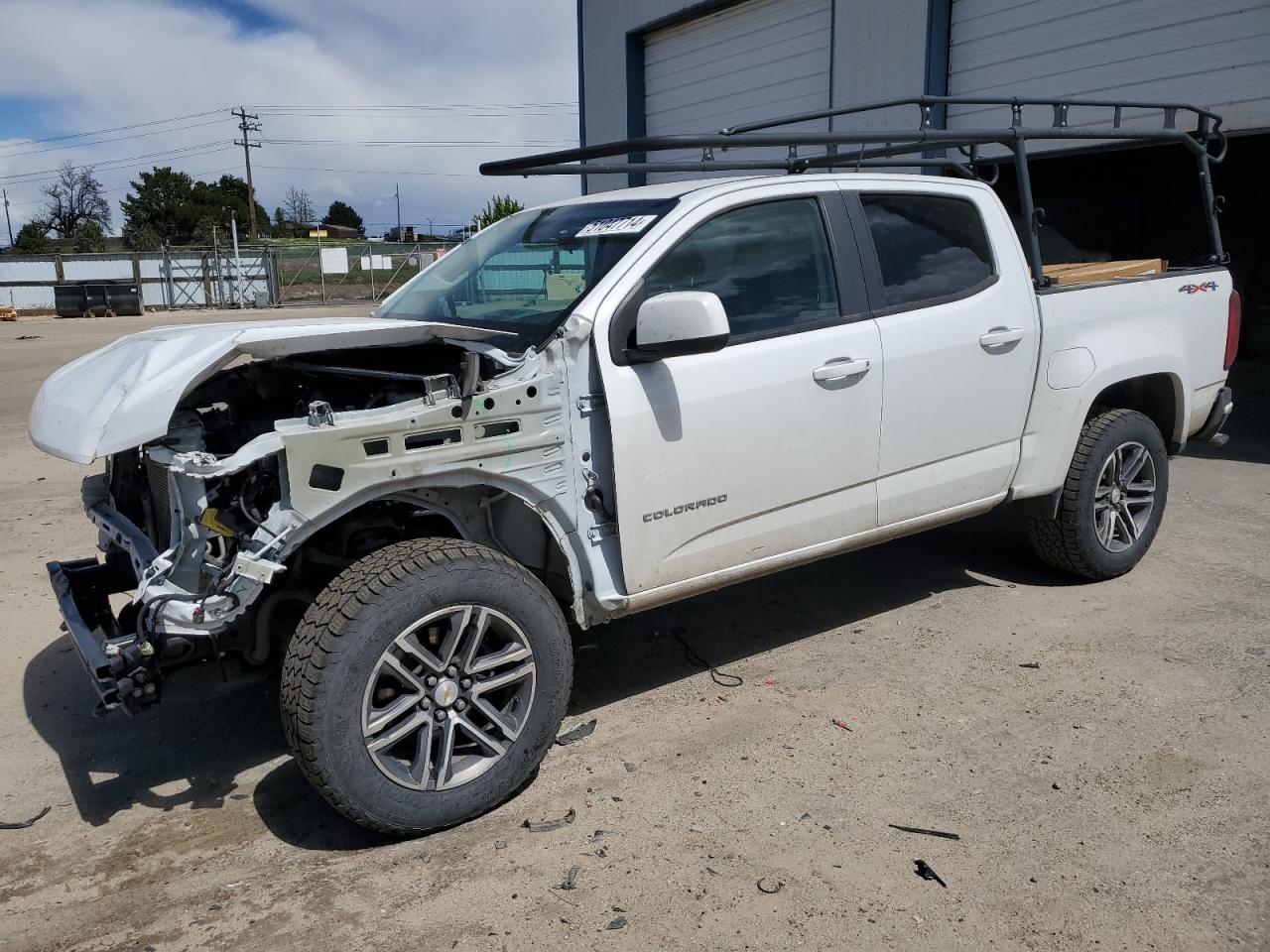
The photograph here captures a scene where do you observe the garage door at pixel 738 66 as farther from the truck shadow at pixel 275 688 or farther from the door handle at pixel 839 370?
the door handle at pixel 839 370

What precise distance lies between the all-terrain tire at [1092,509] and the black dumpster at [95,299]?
34232 millimetres

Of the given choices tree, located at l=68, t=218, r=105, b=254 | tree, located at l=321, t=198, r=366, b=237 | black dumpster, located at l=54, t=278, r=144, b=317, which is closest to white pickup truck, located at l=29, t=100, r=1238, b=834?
black dumpster, located at l=54, t=278, r=144, b=317

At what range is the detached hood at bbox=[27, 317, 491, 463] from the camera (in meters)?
2.96

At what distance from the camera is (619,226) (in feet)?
12.7

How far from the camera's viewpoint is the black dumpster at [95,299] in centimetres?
3259

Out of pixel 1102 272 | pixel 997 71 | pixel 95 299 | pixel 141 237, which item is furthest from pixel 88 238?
pixel 1102 272

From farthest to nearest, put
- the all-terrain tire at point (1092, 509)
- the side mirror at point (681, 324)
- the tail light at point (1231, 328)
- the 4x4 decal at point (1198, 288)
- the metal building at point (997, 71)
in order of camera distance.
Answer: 1. the metal building at point (997, 71)
2. the tail light at point (1231, 328)
3. the 4x4 decal at point (1198, 288)
4. the all-terrain tire at point (1092, 509)
5. the side mirror at point (681, 324)

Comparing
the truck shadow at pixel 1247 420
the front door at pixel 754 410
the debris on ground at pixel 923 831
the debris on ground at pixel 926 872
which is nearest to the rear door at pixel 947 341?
the front door at pixel 754 410

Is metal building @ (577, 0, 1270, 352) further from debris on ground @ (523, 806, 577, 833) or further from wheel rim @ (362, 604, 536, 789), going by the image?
debris on ground @ (523, 806, 577, 833)

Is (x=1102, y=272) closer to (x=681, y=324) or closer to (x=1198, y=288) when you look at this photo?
(x=1198, y=288)

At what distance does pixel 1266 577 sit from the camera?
5.30 meters

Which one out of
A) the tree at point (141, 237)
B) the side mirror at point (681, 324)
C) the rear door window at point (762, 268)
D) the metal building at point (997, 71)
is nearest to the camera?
the side mirror at point (681, 324)

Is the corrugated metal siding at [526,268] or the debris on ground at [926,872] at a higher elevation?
the corrugated metal siding at [526,268]

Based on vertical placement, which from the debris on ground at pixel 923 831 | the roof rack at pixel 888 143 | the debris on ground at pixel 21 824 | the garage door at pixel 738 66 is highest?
the garage door at pixel 738 66
